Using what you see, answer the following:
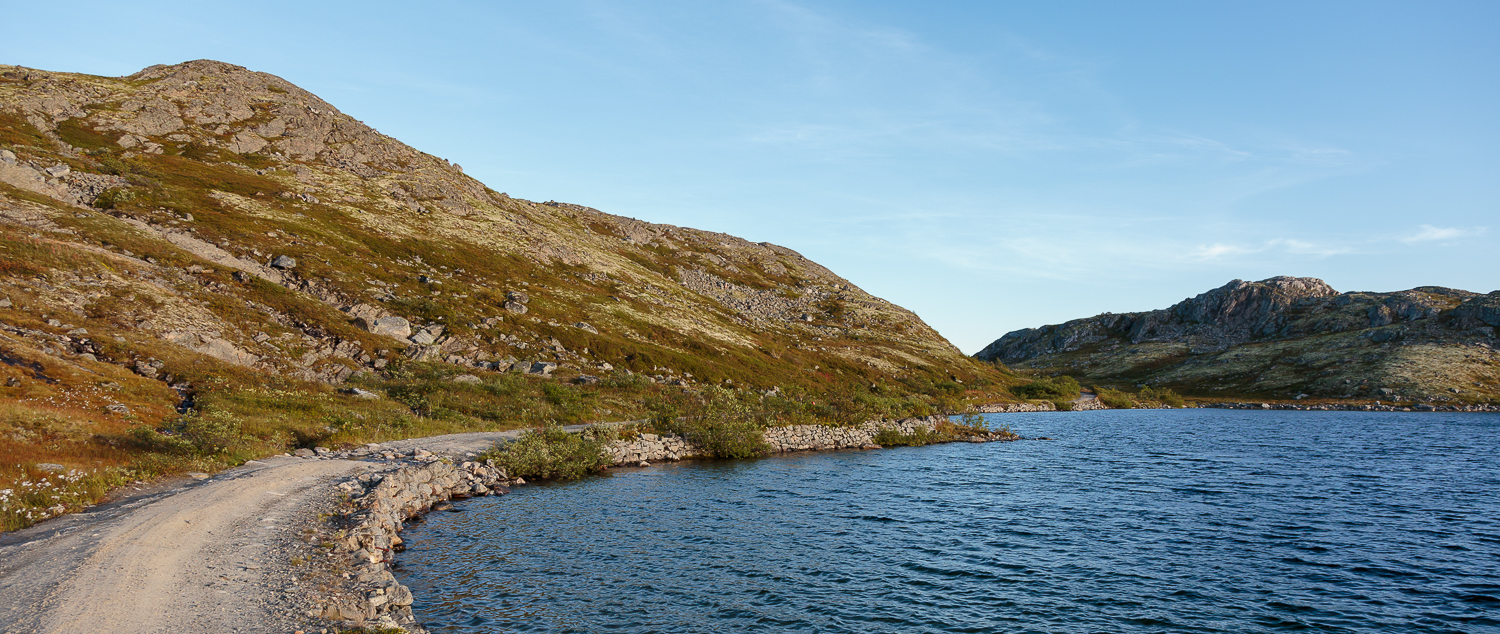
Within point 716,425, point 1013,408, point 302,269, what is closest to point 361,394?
point 716,425

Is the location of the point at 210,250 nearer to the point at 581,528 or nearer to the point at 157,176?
the point at 157,176

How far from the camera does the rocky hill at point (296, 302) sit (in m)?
40.7

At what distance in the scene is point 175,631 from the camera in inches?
544

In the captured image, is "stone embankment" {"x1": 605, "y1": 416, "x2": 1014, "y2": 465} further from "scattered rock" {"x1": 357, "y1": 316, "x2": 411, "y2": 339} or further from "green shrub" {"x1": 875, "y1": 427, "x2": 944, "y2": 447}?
"scattered rock" {"x1": 357, "y1": 316, "x2": 411, "y2": 339}

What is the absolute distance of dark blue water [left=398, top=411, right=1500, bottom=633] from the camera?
20.5 metres

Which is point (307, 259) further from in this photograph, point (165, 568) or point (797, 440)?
point (165, 568)

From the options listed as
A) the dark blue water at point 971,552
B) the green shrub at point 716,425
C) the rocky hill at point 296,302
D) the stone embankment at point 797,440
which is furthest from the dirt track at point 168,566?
the green shrub at point 716,425

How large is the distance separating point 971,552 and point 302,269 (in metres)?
83.9

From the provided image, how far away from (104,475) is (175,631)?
17.4 m

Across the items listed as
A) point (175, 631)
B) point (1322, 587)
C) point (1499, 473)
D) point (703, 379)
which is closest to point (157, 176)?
point (703, 379)

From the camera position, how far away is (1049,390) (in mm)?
164125

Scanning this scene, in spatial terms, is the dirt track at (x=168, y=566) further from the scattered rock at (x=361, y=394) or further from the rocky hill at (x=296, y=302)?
the scattered rock at (x=361, y=394)

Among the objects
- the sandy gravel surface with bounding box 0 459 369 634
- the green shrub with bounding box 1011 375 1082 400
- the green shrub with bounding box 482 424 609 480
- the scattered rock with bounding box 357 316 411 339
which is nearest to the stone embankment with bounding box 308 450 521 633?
the green shrub with bounding box 482 424 609 480

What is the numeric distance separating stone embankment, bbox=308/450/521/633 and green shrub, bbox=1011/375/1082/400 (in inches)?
5888
